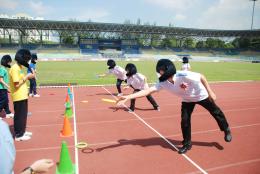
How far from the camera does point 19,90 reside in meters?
5.77

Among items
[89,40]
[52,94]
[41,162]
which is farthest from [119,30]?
[41,162]

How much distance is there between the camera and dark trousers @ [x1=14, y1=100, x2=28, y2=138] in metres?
5.77

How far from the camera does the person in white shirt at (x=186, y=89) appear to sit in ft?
15.7

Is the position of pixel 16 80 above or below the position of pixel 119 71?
above

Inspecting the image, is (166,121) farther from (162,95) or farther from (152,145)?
(162,95)

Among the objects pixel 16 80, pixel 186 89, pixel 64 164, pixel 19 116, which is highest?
pixel 16 80

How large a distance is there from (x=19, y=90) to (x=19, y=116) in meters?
0.66

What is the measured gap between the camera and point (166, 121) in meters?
7.73

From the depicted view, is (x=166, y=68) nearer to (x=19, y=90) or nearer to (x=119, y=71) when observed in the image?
(x=19, y=90)

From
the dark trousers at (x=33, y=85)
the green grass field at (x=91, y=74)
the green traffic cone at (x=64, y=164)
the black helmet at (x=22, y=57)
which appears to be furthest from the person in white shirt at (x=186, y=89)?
the green grass field at (x=91, y=74)

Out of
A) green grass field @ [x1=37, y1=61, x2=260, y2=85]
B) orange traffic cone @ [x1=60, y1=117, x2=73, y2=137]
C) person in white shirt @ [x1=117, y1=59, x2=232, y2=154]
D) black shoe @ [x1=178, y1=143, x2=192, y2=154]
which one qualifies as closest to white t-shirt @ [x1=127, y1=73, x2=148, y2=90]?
orange traffic cone @ [x1=60, y1=117, x2=73, y2=137]

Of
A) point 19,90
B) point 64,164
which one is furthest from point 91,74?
point 64,164

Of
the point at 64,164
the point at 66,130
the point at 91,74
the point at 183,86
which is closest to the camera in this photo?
the point at 64,164

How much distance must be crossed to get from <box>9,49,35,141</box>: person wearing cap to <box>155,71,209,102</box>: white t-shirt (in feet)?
11.1
